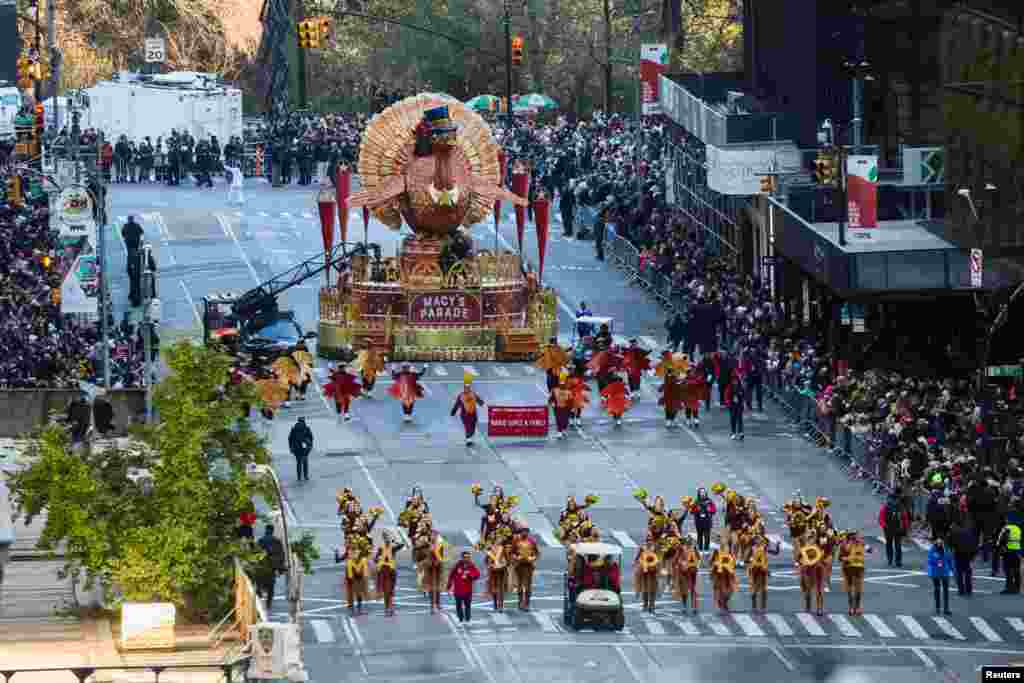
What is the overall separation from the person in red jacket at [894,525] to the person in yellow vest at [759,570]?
3137 mm

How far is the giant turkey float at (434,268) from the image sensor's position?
80.1 metres

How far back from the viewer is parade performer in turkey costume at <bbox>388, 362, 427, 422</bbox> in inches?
2844

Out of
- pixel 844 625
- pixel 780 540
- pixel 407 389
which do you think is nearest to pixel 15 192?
pixel 407 389

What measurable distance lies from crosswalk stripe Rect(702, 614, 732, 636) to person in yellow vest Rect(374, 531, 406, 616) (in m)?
5.37

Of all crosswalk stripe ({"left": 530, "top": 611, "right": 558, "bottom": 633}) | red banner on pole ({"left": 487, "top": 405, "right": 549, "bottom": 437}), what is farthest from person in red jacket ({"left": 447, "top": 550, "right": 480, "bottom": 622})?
red banner on pole ({"left": 487, "top": 405, "right": 549, "bottom": 437})

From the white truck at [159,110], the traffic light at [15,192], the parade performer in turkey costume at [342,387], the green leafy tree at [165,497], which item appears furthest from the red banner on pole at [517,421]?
the white truck at [159,110]

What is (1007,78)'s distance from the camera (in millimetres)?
67188

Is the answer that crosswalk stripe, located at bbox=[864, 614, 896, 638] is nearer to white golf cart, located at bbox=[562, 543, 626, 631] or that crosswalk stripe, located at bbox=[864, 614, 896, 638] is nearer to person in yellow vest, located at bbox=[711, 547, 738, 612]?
person in yellow vest, located at bbox=[711, 547, 738, 612]

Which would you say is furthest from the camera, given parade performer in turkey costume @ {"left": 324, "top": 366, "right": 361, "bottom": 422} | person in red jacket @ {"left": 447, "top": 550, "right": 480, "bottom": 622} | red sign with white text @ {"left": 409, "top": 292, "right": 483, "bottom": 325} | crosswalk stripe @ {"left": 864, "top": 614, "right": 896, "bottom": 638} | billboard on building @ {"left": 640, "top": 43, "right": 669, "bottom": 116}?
billboard on building @ {"left": 640, "top": 43, "right": 669, "bottom": 116}

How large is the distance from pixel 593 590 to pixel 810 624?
3.72 m

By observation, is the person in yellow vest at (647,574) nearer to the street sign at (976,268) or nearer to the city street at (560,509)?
the city street at (560,509)

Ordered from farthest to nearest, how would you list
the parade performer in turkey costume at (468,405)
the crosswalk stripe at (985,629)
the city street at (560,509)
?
the parade performer in turkey costume at (468,405) → the crosswalk stripe at (985,629) → the city street at (560,509)

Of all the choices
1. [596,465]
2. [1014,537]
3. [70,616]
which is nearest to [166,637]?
[70,616]

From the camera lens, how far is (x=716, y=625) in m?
54.8
